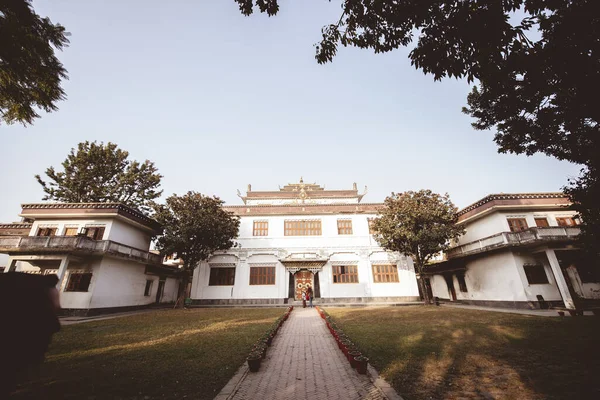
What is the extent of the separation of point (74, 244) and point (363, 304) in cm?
2167

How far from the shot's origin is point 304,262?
22.6m

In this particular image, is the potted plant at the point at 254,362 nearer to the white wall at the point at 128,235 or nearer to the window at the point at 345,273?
the window at the point at 345,273

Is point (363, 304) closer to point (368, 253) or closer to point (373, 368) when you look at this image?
point (368, 253)

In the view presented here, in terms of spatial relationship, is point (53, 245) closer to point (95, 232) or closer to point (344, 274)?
point (95, 232)

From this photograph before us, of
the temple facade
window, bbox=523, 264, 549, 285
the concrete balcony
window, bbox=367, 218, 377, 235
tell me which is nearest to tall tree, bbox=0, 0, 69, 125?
the concrete balcony

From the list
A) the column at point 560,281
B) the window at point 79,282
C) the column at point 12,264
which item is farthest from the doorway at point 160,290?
the column at point 560,281

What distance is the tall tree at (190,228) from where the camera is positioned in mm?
18891

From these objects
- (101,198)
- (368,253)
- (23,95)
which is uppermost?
(101,198)

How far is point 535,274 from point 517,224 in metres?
3.61

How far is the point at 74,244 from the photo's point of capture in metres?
16.9

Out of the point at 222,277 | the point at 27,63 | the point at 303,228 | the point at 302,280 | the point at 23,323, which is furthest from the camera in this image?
the point at 303,228

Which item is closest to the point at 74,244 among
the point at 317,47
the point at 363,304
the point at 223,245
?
the point at 223,245

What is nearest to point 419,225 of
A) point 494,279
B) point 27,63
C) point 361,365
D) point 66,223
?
point 494,279

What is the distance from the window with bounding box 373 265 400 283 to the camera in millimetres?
22516
